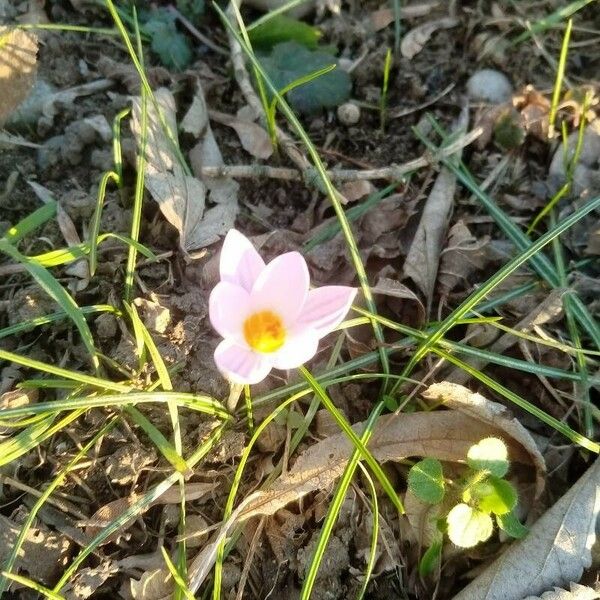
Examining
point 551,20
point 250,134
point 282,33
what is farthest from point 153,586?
point 551,20

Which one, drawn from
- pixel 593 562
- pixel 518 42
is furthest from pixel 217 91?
pixel 593 562

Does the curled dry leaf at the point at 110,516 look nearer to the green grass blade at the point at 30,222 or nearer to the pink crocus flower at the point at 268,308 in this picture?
the pink crocus flower at the point at 268,308

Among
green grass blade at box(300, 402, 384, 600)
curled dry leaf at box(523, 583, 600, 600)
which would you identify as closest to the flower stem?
green grass blade at box(300, 402, 384, 600)

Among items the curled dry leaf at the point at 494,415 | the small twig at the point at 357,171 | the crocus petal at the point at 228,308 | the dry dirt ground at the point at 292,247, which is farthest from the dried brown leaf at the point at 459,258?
the crocus petal at the point at 228,308

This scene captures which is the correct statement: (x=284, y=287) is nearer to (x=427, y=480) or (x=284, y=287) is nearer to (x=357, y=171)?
(x=427, y=480)

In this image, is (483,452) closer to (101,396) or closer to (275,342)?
(275,342)
